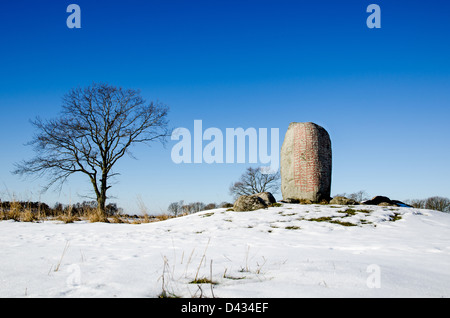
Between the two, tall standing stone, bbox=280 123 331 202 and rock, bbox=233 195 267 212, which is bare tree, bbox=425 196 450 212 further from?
rock, bbox=233 195 267 212

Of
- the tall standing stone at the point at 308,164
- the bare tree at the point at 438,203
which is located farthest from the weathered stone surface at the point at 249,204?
the bare tree at the point at 438,203

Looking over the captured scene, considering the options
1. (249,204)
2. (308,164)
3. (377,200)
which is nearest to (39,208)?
(249,204)

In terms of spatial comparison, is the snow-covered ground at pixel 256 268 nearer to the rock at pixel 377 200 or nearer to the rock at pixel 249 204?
the rock at pixel 249 204

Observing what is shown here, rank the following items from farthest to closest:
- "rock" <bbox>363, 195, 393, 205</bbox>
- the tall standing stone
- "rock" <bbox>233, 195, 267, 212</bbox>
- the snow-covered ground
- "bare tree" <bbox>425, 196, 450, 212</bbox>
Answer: "bare tree" <bbox>425, 196, 450, 212</bbox>
"rock" <bbox>363, 195, 393, 205</bbox>
the tall standing stone
"rock" <bbox>233, 195, 267, 212</bbox>
the snow-covered ground

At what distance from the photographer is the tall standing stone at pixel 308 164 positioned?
1004 centimetres

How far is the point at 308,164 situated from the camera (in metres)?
10.1

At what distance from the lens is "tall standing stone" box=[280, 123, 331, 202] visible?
10039 millimetres

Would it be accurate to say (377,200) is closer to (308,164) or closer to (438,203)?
(308,164)

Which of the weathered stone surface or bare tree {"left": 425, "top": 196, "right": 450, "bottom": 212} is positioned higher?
the weathered stone surface

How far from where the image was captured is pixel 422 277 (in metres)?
2.21

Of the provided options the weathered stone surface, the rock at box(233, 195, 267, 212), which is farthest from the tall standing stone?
the rock at box(233, 195, 267, 212)
